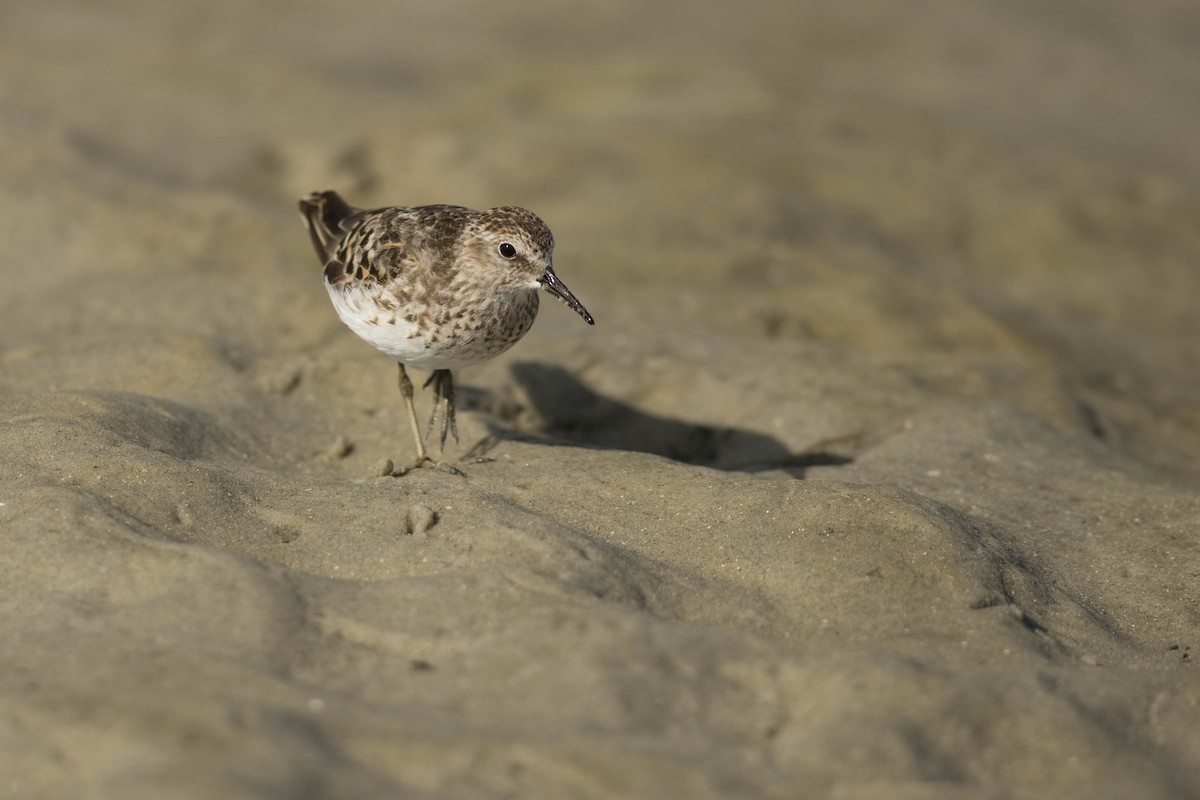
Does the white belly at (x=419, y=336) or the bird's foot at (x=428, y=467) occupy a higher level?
the white belly at (x=419, y=336)

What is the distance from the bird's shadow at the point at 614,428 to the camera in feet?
20.4

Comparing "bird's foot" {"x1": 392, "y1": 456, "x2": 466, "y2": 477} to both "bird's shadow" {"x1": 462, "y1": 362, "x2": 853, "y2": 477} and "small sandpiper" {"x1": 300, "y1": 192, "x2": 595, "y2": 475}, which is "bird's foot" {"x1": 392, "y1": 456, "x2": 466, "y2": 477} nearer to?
"small sandpiper" {"x1": 300, "y1": 192, "x2": 595, "y2": 475}

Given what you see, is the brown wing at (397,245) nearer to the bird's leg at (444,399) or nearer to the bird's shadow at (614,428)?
the bird's leg at (444,399)

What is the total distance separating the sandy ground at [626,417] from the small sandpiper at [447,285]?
1.96 ft

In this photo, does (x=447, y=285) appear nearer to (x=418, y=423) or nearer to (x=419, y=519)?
(x=418, y=423)

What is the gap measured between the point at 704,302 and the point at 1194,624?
403 cm

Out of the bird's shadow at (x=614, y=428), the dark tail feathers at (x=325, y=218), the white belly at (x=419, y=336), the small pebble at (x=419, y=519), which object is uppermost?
the dark tail feathers at (x=325, y=218)

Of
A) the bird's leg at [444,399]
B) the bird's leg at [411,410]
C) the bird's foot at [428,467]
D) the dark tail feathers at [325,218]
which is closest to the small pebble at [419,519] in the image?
the bird's foot at [428,467]

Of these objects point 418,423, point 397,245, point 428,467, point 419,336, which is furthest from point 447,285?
point 418,423

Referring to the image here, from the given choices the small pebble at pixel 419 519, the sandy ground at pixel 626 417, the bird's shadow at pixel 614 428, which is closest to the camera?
the sandy ground at pixel 626 417

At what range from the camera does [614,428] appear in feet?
21.5

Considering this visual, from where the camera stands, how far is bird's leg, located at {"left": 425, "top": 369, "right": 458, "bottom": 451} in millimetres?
5828

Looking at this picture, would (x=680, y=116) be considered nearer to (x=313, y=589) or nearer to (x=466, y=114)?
(x=466, y=114)

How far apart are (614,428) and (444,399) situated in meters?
1.04
